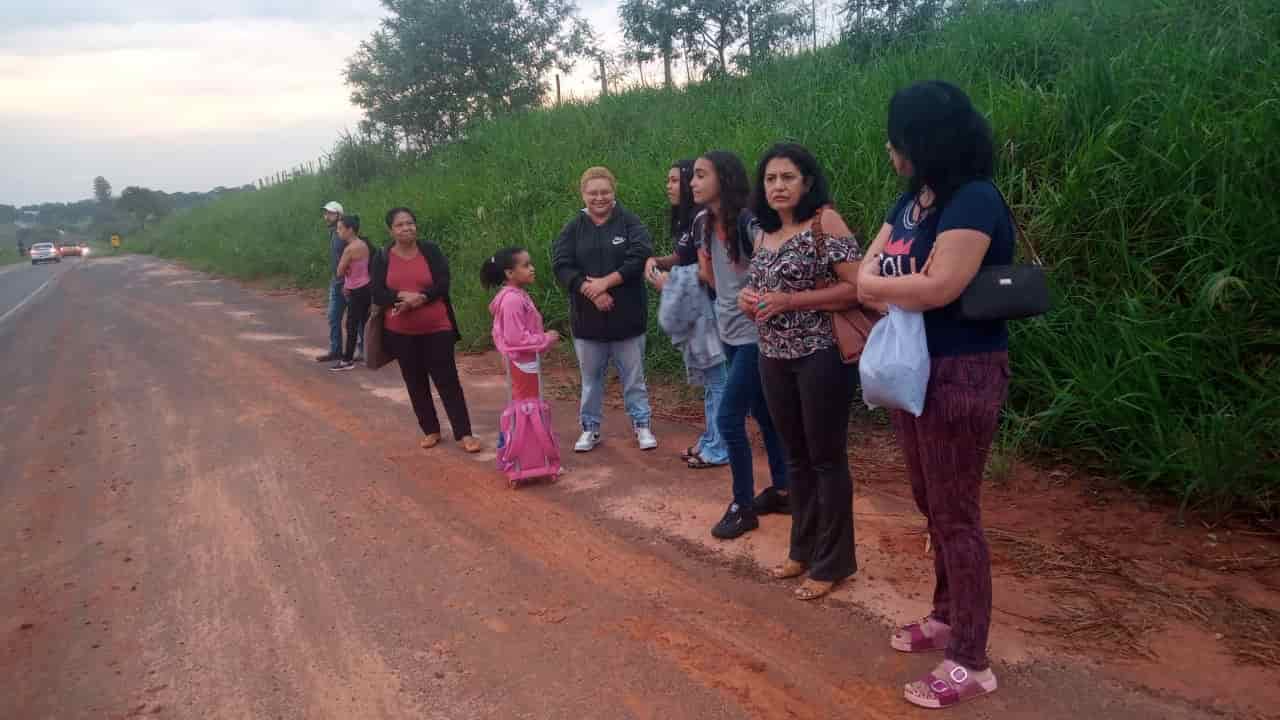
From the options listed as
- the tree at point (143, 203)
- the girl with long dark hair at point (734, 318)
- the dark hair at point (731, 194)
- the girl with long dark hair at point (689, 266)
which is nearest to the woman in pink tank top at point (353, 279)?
the girl with long dark hair at point (689, 266)

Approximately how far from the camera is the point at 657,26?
582 inches

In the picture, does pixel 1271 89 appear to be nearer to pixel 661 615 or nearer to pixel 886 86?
pixel 886 86

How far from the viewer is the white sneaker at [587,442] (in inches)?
229

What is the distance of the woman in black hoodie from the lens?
17.4 ft

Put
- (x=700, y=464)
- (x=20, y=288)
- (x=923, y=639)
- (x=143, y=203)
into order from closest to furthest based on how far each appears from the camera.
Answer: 1. (x=923, y=639)
2. (x=700, y=464)
3. (x=20, y=288)
4. (x=143, y=203)

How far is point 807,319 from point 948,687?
139cm

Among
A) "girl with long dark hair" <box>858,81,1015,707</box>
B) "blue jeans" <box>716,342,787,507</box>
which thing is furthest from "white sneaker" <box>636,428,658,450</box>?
"girl with long dark hair" <box>858,81,1015,707</box>

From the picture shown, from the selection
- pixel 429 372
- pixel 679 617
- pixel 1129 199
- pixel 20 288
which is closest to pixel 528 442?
pixel 429 372

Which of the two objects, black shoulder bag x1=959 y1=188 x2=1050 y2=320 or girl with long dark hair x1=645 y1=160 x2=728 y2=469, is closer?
black shoulder bag x1=959 y1=188 x2=1050 y2=320

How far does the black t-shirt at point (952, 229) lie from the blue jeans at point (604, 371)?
302 centimetres

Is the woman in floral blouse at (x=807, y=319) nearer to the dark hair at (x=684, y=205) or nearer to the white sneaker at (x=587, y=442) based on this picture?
the dark hair at (x=684, y=205)

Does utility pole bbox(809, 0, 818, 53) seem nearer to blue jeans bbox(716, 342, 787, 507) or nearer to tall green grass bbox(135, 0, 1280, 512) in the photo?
tall green grass bbox(135, 0, 1280, 512)

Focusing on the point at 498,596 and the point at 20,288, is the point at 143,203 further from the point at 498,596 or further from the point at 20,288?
the point at 498,596

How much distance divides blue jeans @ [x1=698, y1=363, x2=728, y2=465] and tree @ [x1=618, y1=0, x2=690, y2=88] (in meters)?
10.3
